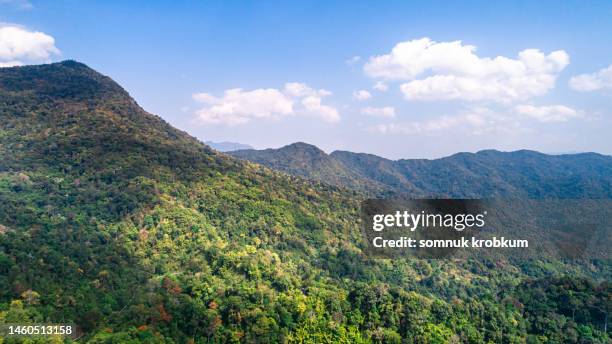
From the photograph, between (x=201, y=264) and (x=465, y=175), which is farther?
(x=465, y=175)

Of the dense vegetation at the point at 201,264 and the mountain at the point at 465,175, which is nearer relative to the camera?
the dense vegetation at the point at 201,264

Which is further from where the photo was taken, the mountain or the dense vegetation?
the mountain

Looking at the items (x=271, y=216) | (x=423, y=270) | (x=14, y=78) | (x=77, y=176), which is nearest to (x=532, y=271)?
(x=423, y=270)

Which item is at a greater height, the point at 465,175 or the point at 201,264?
the point at 465,175
